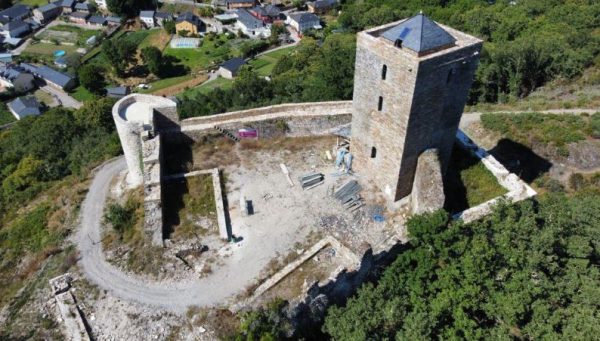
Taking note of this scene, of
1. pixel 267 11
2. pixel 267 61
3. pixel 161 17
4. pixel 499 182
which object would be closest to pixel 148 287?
pixel 499 182

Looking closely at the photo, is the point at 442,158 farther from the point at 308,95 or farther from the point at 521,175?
the point at 308,95

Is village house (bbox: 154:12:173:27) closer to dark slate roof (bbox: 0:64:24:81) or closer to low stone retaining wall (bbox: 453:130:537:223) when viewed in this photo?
dark slate roof (bbox: 0:64:24:81)

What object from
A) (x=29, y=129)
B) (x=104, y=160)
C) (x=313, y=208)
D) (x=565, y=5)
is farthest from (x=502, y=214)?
(x=565, y=5)

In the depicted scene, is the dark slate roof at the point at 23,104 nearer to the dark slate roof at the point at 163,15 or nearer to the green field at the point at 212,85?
the green field at the point at 212,85

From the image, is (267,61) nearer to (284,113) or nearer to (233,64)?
(233,64)

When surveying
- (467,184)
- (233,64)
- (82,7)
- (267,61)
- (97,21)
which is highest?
(467,184)

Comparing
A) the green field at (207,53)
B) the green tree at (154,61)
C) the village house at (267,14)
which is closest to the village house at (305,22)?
the village house at (267,14)
